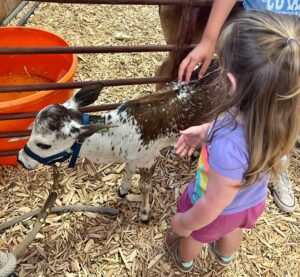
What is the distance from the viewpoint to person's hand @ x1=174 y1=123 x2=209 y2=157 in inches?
60.2

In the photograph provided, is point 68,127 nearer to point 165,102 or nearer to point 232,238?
point 165,102

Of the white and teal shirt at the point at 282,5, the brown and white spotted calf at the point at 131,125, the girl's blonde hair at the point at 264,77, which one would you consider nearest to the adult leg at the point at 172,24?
the brown and white spotted calf at the point at 131,125

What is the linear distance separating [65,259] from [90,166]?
0.66 m

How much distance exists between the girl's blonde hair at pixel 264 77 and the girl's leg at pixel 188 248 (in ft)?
2.26

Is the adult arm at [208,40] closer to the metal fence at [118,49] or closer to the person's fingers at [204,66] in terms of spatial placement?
the person's fingers at [204,66]

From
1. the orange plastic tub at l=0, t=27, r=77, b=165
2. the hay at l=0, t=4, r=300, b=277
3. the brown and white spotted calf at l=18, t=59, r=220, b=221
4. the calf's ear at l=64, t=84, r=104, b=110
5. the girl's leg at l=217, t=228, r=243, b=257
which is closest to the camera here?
the brown and white spotted calf at l=18, t=59, r=220, b=221

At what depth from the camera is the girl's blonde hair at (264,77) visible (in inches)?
40.4

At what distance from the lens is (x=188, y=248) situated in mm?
1871

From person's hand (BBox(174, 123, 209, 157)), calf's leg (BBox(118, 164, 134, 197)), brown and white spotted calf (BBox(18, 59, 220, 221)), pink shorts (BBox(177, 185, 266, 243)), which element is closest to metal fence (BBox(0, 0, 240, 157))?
brown and white spotted calf (BBox(18, 59, 220, 221))

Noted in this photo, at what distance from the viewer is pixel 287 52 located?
1.01 meters

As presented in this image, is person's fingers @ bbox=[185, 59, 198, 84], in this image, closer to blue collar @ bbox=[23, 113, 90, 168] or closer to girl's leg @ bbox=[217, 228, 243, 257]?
→ blue collar @ bbox=[23, 113, 90, 168]

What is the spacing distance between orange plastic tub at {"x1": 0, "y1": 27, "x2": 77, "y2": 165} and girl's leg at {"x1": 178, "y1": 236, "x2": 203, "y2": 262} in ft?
3.70

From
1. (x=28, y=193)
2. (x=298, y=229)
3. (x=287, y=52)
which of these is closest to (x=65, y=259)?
(x=28, y=193)

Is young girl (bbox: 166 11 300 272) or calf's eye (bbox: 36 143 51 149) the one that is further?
calf's eye (bbox: 36 143 51 149)
